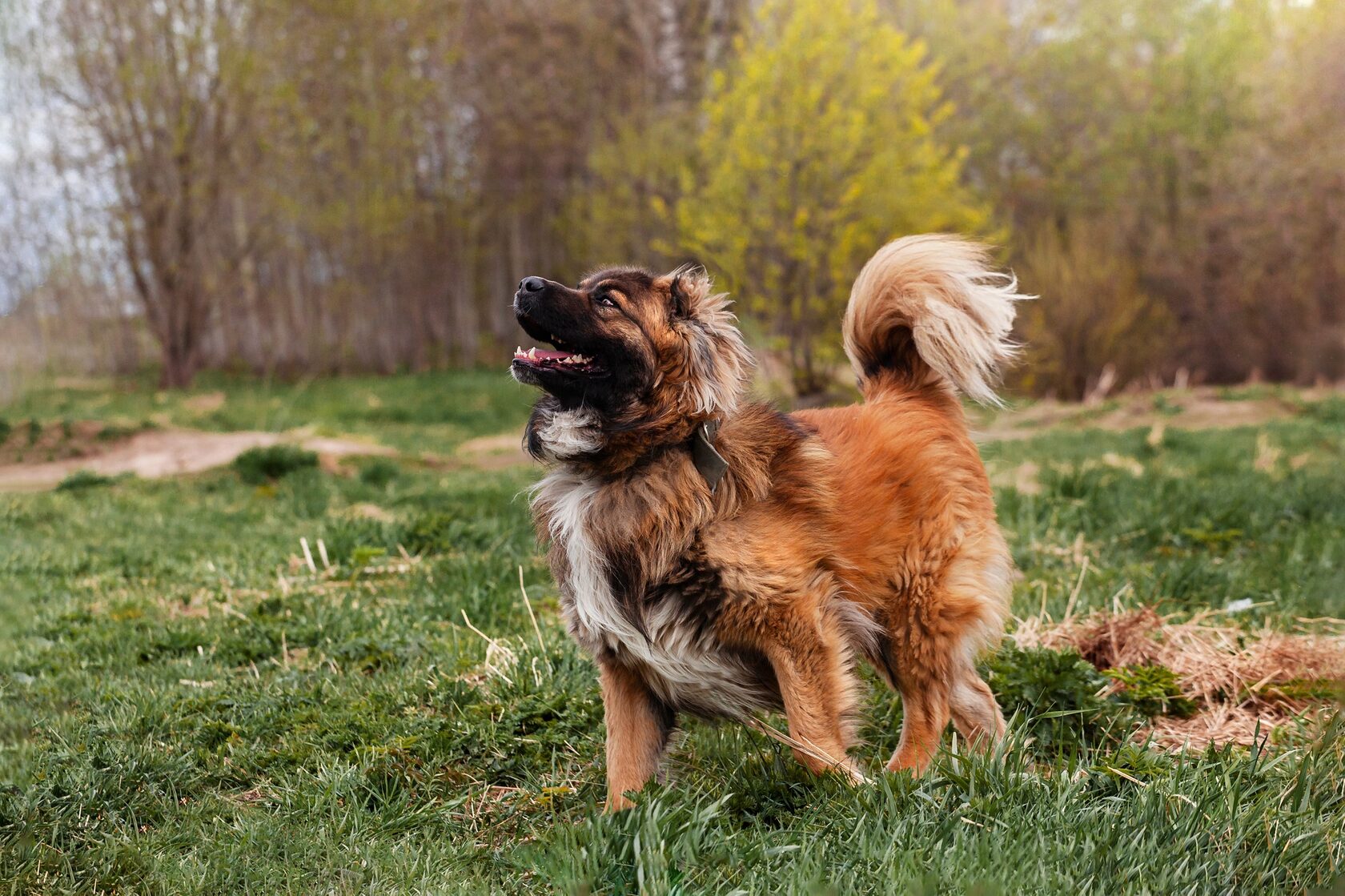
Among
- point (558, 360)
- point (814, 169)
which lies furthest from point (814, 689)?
point (814, 169)

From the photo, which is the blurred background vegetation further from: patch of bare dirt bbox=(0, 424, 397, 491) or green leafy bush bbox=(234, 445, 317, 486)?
green leafy bush bbox=(234, 445, 317, 486)

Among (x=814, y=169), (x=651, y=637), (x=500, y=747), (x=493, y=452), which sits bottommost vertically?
(x=493, y=452)

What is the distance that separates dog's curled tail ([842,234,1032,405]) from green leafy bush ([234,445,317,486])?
278 inches

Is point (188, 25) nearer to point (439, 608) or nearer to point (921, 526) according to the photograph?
point (439, 608)

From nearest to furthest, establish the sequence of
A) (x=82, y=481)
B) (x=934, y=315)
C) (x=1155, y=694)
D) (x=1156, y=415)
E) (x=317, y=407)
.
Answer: (x=1155, y=694)
(x=934, y=315)
(x=82, y=481)
(x=1156, y=415)
(x=317, y=407)

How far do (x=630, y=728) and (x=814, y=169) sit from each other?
14.9 m

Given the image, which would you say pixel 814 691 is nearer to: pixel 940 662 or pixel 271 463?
pixel 940 662

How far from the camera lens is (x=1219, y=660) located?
3918 millimetres

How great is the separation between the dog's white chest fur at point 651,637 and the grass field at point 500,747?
0.26 metres

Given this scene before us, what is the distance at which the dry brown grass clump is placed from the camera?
11.6 ft

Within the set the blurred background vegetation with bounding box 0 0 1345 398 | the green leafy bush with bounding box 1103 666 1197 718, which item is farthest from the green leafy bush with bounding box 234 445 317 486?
the blurred background vegetation with bounding box 0 0 1345 398

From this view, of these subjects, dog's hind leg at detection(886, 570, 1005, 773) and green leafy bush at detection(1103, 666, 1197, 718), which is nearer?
dog's hind leg at detection(886, 570, 1005, 773)

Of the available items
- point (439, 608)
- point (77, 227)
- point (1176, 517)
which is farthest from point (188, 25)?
point (1176, 517)

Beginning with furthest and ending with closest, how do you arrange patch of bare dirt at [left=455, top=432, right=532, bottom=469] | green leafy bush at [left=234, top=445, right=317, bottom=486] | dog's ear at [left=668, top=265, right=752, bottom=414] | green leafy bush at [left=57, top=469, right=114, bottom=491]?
patch of bare dirt at [left=455, top=432, right=532, bottom=469], green leafy bush at [left=234, top=445, right=317, bottom=486], green leafy bush at [left=57, top=469, right=114, bottom=491], dog's ear at [left=668, top=265, right=752, bottom=414]
